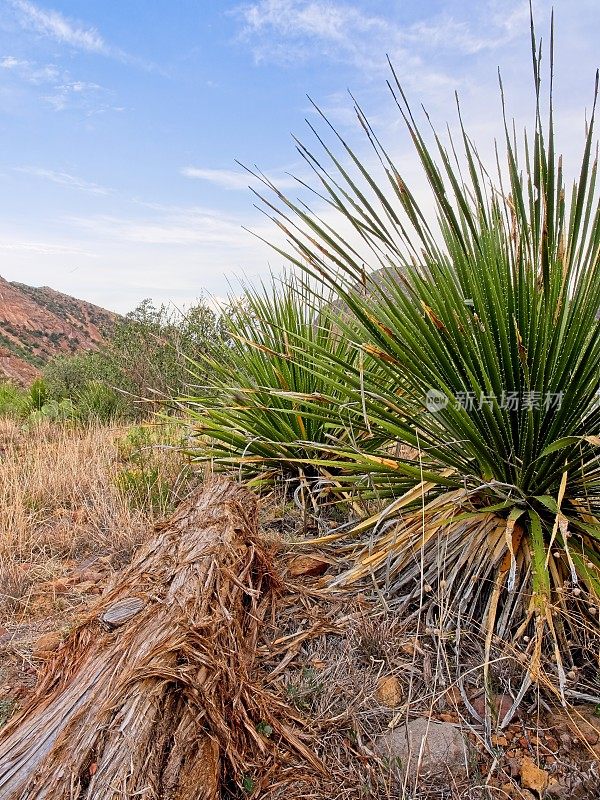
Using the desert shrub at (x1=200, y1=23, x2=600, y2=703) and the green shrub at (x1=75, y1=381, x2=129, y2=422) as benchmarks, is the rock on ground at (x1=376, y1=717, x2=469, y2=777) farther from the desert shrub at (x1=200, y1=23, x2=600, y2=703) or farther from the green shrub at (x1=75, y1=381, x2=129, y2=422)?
the green shrub at (x1=75, y1=381, x2=129, y2=422)

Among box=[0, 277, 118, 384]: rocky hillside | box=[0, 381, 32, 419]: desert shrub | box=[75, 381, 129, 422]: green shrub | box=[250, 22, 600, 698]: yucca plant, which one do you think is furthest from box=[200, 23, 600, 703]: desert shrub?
box=[0, 277, 118, 384]: rocky hillside

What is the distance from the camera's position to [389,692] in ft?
6.33

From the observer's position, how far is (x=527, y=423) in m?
2.01

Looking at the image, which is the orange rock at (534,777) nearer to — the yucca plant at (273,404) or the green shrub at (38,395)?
the yucca plant at (273,404)

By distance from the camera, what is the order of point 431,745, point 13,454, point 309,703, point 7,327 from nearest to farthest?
point 431,745, point 309,703, point 13,454, point 7,327

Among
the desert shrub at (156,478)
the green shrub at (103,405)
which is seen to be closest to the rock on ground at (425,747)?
the desert shrub at (156,478)

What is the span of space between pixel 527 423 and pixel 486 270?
1.77 ft

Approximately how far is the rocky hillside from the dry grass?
98.2 ft

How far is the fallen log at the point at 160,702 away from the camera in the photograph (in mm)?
1469

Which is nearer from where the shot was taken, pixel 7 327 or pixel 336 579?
pixel 336 579

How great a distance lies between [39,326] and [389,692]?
48.1 meters

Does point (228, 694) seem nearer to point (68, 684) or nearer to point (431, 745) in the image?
point (68, 684)

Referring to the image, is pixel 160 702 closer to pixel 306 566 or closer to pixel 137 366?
pixel 306 566

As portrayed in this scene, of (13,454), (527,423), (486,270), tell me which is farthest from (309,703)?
(13,454)
